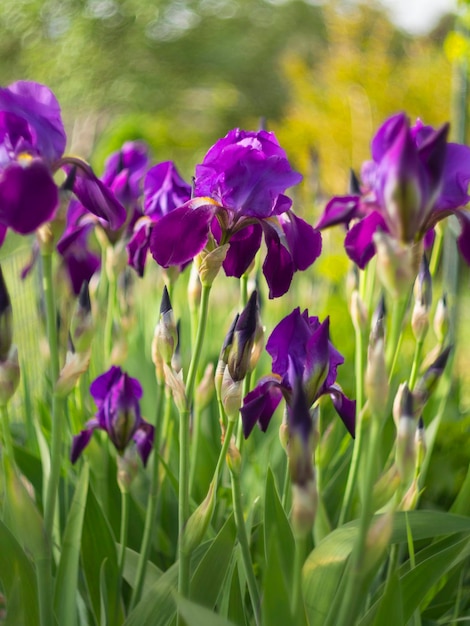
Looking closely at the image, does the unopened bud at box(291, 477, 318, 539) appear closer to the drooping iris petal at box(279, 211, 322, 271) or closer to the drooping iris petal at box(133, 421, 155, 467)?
the drooping iris petal at box(279, 211, 322, 271)

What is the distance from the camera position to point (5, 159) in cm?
85

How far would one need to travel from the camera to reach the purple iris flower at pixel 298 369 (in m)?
0.84

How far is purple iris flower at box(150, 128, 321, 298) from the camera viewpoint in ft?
3.00

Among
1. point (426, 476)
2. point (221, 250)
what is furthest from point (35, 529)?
point (426, 476)

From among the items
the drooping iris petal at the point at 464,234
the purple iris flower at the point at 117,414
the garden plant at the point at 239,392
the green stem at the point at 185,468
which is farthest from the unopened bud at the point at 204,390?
the drooping iris petal at the point at 464,234

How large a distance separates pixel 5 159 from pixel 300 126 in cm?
663

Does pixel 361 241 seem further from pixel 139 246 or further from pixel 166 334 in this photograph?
pixel 139 246

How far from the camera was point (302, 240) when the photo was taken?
97 centimetres

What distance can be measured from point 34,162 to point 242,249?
330mm

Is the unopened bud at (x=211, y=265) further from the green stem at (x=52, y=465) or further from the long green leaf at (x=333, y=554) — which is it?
the long green leaf at (x=333, y=554)

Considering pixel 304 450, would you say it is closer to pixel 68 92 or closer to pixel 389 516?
pixel 389 516

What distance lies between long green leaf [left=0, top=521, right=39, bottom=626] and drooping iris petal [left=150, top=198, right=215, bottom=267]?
414 mm

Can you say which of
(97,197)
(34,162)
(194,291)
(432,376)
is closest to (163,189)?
(194,291)

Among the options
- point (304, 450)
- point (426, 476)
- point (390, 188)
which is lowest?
point (426, 476)
